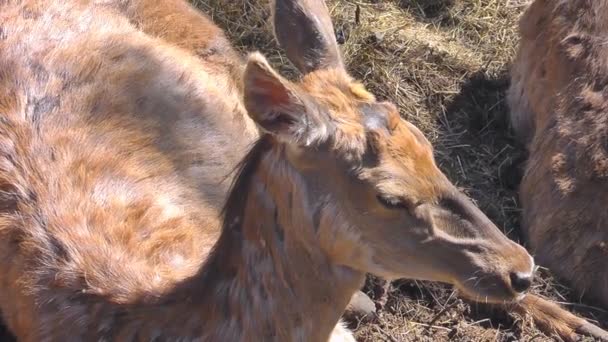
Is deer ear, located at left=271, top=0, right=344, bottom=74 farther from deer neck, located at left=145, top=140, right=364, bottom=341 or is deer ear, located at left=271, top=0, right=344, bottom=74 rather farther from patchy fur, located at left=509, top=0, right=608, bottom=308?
patchy fur, located at left=509, top=0, right=608, bottom=308

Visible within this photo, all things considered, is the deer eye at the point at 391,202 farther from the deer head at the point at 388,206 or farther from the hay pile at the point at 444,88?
the hay pile at the point at 444,88

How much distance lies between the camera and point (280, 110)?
301 centimetres

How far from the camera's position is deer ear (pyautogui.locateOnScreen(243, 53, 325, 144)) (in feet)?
9.70

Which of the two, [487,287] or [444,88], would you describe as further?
[444,88]

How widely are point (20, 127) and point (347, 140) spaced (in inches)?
63.1

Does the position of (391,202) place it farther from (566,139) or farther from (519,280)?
(566,139)

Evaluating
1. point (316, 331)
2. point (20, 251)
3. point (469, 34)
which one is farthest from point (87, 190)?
point (469, 34)

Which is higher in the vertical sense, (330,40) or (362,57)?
(330,40)

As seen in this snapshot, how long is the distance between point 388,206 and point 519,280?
20.8 inches

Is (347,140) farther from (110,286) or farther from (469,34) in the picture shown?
(469,34)

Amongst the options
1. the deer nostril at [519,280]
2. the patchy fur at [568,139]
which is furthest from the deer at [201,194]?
the patchy fur at [568,139]

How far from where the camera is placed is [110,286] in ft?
11.9

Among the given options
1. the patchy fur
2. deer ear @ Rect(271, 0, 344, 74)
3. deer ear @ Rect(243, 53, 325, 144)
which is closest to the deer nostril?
deer ear @ Rect(243, 53, 325, 144)

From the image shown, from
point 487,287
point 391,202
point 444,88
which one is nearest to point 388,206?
point 391,202
